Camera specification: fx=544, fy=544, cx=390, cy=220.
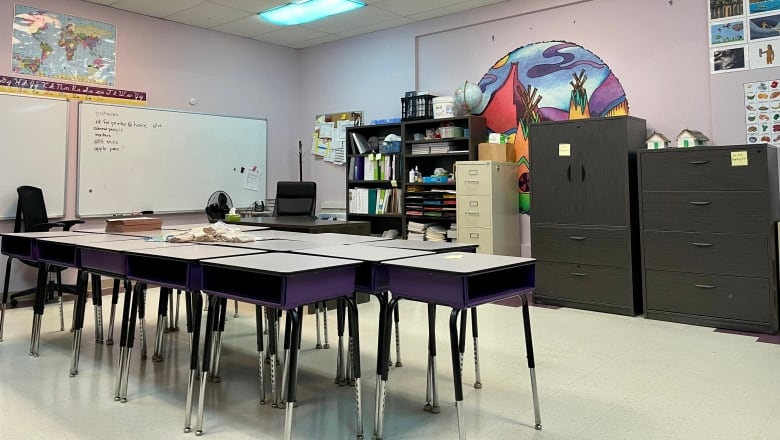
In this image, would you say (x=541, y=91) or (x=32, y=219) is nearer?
(x=32, y=219)

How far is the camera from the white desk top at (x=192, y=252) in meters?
2.50

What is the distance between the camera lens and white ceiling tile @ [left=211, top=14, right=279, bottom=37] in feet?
20.9

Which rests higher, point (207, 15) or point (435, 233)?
point (207, 15)

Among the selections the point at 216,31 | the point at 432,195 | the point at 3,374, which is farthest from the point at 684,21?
the point at 3,374

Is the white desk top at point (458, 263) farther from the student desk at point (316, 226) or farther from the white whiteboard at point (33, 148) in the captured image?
the white whiteboard at point (33, 148)

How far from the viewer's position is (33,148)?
5320mm

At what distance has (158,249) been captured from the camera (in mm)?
Answer: 2771

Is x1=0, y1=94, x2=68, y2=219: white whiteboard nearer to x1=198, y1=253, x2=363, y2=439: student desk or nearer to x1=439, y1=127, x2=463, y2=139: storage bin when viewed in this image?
x1=439, y1=127, x2=463, y2=139: storage bin

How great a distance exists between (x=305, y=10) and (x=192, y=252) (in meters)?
4.15

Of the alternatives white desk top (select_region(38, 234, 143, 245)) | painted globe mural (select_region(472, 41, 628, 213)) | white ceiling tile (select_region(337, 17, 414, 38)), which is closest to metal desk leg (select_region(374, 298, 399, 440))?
white desk top (select_region(38, 234, 143, 245))

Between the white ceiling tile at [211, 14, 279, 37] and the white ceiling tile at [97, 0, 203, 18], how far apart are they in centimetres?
68

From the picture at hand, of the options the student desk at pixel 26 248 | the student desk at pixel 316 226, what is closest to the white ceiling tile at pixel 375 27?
the student desk at pixel 316 226

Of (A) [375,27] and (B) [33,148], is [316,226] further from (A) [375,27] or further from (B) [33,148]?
(A) [375,27]

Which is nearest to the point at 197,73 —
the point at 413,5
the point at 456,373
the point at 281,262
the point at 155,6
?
the point at 155,6
